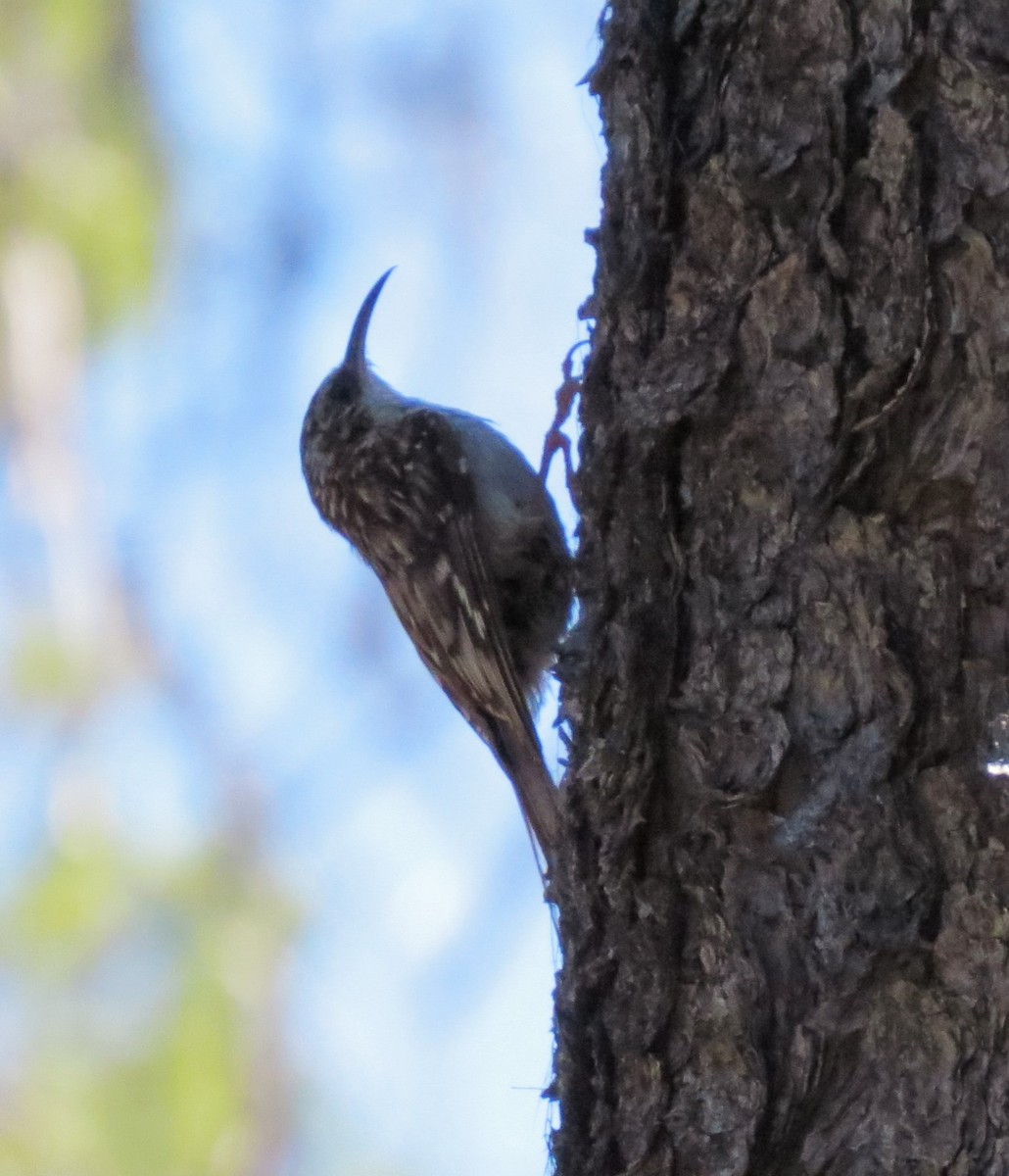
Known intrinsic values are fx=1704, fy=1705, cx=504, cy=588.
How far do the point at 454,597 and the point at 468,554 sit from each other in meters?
0.09

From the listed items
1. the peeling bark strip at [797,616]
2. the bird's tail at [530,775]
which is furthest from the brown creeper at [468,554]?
the peeling bark strip at [797,616]

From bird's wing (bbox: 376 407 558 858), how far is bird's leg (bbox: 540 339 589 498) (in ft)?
0.68

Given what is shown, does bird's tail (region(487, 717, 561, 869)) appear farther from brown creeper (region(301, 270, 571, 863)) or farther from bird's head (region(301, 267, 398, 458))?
bird's head (region(301, 267, 398, 458))

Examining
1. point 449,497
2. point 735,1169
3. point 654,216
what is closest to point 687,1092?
point 735,1169

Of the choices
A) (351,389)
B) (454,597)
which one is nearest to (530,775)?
(454,597)

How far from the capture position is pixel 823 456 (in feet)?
6.21

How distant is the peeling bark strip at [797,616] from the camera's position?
175 cm

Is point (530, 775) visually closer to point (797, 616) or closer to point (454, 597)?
point (454, 597)

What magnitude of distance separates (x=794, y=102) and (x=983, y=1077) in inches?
42.7

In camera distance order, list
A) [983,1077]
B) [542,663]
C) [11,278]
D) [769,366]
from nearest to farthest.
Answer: [983,1077]
[769,366]
[542,663]
[11,278]

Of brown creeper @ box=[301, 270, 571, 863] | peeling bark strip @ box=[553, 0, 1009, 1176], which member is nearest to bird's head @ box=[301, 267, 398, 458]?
brown creeper @ box=[301, 270, 571, 863]

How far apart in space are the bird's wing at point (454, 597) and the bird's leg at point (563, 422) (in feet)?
0.68

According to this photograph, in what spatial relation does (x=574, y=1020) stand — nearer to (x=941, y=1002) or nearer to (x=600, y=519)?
(x=941, y=1002)

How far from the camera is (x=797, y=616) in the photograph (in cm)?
188
